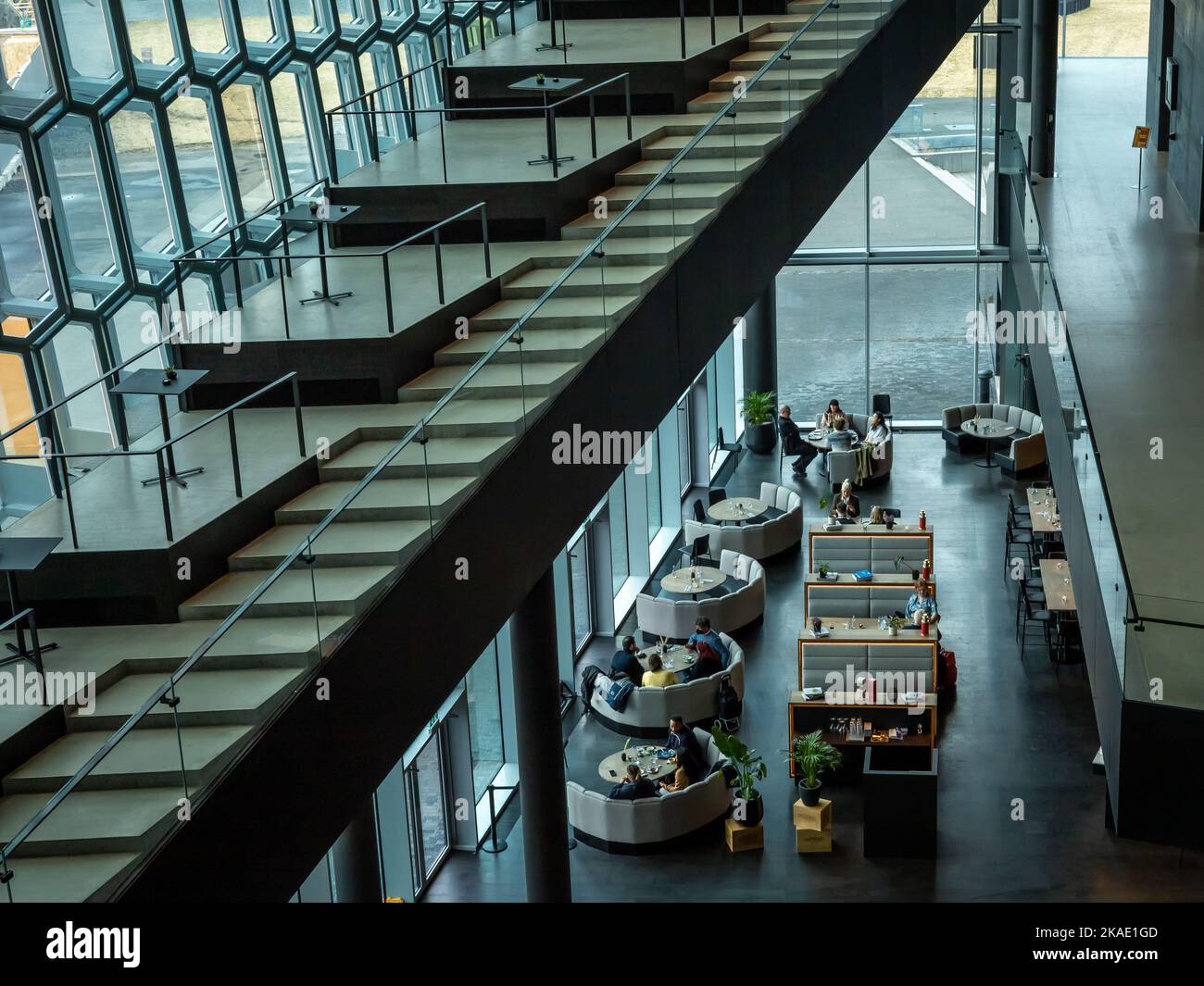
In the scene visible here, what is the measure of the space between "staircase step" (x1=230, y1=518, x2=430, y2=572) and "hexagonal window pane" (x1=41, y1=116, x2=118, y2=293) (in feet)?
9.59

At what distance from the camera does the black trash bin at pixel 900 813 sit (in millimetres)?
13516

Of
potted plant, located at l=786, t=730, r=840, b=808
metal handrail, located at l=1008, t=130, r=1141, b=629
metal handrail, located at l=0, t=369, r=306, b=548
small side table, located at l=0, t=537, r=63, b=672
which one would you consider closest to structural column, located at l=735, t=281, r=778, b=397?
metal handrail, located at l=1008, t=130, r=1141, b=629

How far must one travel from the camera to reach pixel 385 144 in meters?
15.7

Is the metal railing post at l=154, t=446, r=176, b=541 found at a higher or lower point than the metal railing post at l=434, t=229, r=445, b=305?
lower

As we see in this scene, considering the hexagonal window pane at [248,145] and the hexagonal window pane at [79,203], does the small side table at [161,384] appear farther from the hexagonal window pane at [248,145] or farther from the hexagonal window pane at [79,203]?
the hexagonal window pane at [248,145]

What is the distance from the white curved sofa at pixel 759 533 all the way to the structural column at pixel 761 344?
434 cm

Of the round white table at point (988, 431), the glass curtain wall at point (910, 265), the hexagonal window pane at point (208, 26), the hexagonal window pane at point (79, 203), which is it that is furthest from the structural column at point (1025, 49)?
the hexagonal window pane at point (79, 203)

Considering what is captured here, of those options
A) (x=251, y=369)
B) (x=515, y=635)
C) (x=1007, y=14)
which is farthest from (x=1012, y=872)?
(x=1007, y=14)

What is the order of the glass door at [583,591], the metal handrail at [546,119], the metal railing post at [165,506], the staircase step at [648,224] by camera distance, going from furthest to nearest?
1. the glass door at [583,591]
2. the metal handrail at [546,119]
3. the staircase step at [648,224]
4. the metal railing post at [165,506]

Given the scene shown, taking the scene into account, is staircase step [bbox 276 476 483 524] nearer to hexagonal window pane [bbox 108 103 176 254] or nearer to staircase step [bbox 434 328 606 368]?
staircase step [bbox 434 328 606 368]

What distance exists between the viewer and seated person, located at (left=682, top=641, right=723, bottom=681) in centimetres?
1631

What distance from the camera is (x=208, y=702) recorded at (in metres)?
7.03

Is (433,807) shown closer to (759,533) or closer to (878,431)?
(759,533)
